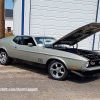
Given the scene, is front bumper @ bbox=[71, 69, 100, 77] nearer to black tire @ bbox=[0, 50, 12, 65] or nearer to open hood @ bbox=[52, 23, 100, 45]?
open hood @ bbox=[52, 23, 100, 45]

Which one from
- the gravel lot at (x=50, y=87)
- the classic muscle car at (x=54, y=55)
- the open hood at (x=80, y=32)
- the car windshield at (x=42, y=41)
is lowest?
the gravel lot at (x=50, y=87)

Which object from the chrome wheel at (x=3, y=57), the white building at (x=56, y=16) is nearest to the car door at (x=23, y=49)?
the chrome wheel at (x=3, y=57)

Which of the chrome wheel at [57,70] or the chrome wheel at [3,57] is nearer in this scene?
the chrome wheel at [57,70]

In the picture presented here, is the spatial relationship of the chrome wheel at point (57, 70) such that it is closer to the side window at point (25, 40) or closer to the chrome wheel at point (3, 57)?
the side window at point (25, 40)

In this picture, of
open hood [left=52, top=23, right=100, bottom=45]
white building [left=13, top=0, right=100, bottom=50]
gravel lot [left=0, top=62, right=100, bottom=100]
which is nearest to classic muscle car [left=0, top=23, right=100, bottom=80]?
open hood [left=52, top=23, right=100, bottom=45]

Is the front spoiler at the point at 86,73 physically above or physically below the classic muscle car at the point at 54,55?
below

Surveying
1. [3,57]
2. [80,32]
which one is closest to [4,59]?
[3,57]

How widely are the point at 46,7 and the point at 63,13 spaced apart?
1400mm

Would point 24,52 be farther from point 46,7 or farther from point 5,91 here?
point 46,7

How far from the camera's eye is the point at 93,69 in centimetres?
418

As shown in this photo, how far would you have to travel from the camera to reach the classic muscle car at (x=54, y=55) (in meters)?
4.17

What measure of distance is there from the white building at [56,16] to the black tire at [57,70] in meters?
6.29

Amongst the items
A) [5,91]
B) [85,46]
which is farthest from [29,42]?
[85,46]

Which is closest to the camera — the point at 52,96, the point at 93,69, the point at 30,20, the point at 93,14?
the point at 52,96
